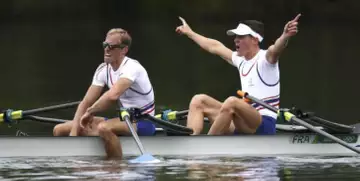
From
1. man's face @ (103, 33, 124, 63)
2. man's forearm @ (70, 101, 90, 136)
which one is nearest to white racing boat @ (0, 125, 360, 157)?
man's forearm @ (70, 101, 90, 136)

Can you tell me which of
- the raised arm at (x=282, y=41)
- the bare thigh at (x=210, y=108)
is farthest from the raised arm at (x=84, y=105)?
the raised arm at (x=282, y=41)

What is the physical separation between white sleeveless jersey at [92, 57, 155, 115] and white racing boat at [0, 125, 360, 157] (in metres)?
0.37

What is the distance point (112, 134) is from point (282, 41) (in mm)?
2037

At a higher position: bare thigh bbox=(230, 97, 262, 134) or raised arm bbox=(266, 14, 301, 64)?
raised arm bbox=(266, 14, 301, 64)

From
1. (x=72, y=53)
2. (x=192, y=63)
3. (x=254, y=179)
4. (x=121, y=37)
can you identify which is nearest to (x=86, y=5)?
(x=72, y=53)

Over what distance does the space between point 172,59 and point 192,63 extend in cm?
72

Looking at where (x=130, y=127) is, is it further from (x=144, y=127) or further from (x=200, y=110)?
(x=200, y=110)

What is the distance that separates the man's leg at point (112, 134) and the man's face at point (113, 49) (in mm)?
674

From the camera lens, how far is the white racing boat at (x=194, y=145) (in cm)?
1012

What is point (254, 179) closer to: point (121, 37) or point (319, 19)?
point (121, 37)

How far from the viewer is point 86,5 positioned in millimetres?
32875

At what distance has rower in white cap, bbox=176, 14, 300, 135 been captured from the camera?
10.3 metres

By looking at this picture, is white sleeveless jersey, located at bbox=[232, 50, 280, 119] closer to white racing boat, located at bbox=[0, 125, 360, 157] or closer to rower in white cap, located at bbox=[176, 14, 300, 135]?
rower in white cap, located at bbox=[176, 14, 300, 135]

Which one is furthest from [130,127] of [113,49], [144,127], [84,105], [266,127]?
[266,127]
